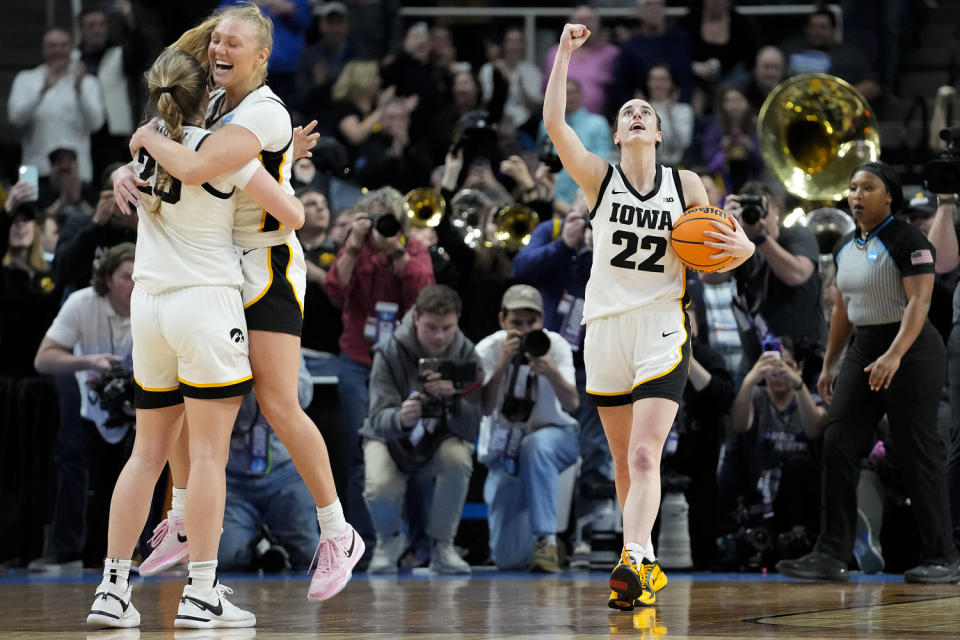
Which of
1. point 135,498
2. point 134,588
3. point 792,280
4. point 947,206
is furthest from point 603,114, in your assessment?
point 135,498

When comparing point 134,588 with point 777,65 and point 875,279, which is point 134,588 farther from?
point 777,65

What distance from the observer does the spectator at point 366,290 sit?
8.80 metres

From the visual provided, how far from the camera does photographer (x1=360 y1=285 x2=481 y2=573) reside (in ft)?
27.1

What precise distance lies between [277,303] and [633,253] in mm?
1617

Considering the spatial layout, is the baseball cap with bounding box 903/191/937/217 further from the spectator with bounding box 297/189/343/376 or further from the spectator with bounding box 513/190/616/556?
the spectator with bounding box 297/189/343/376

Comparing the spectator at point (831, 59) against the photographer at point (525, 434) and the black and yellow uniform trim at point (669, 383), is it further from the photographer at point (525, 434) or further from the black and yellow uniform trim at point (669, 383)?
the black and yellow uniform trim at point (669, 383)

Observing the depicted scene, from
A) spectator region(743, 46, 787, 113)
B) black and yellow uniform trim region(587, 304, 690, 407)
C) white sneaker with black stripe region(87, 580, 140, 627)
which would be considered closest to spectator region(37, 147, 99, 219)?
spectator region(743, 46, 787, 113)

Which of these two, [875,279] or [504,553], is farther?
[504,553]

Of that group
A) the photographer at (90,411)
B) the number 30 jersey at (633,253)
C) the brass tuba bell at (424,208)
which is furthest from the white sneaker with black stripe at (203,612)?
the brass tuba bell at (424,208)

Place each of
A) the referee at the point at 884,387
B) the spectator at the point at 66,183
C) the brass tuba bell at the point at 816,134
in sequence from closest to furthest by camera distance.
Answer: the referee at the point at 884,387
the brass tuba bell at the point at 816,134
the spectator at the point at 66,183

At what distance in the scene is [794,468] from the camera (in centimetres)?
830

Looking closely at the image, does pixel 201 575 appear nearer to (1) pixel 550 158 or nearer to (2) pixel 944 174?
(2) pixel 944 174

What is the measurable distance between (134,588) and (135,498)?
6.41 feet

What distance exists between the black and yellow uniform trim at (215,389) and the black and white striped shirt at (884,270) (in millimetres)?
3669
